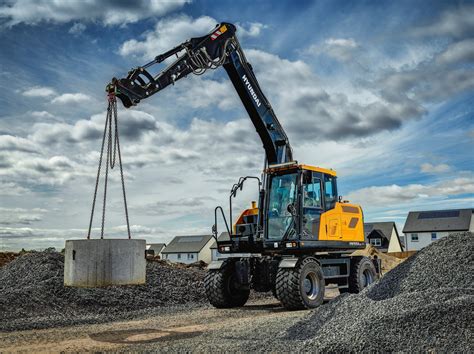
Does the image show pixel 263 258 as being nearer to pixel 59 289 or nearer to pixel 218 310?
pixel 218 310

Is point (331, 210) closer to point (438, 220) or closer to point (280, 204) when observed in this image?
point (280, 204)

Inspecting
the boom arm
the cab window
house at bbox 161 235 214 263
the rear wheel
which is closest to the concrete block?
the boom arm

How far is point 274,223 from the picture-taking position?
12648mm

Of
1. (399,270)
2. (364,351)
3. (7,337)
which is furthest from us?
(399,270)

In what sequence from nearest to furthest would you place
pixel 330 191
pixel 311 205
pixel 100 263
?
pixel 100 263 < pixel 311 205 < pixel 330 191

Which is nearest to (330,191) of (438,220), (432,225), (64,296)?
(64,296)

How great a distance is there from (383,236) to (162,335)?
1768 inches

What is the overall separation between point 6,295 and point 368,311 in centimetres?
882

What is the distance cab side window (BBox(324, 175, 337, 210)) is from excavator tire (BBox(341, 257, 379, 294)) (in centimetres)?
197

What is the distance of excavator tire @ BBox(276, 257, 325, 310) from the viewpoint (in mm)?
11609

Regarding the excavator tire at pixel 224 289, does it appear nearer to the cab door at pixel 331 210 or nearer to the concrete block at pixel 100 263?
the cab door at pixel 331 210

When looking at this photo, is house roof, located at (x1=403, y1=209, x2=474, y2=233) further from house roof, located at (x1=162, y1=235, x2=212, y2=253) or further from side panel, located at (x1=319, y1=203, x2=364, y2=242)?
side panel, located at (x1=319, y1=203, x2=364, y2=242)

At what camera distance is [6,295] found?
41.5 ft

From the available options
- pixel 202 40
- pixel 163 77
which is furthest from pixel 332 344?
pixel 202 40
